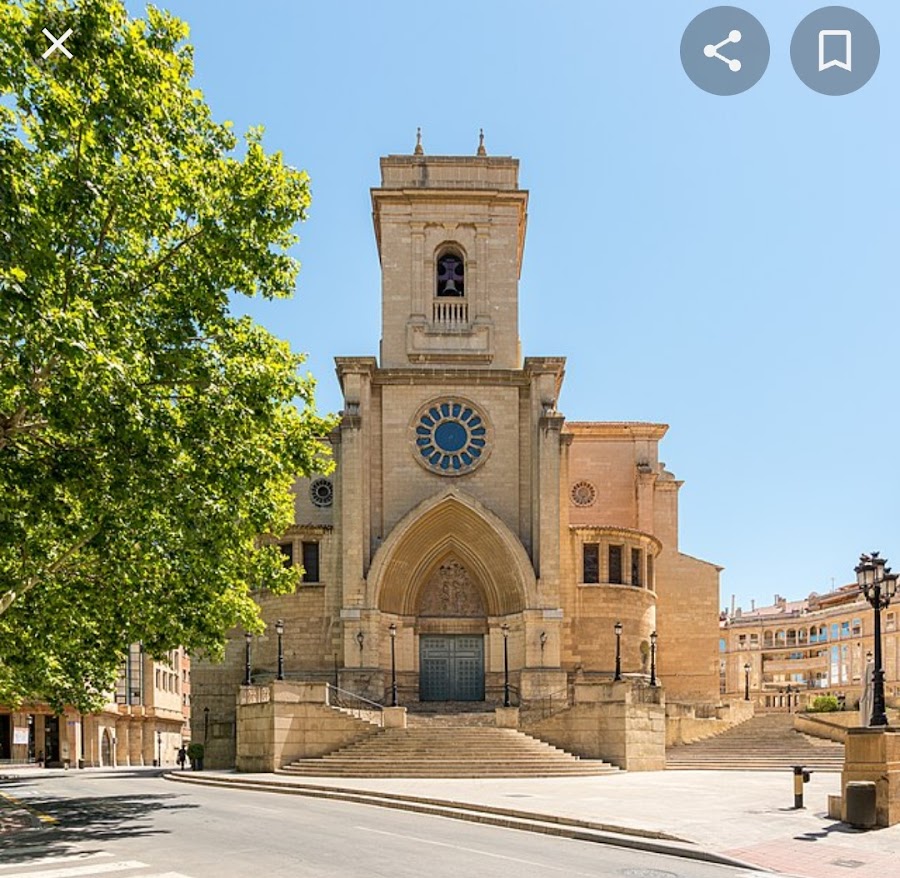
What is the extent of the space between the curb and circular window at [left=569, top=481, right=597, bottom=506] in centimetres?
2653

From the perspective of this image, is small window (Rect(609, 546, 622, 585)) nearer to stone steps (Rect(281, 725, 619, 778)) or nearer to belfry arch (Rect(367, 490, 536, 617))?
belfry arch (Rect(367, 490, 536, 617))

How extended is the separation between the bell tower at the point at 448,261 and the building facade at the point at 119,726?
19027 mm

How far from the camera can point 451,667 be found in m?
44.8

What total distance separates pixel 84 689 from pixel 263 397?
1612 cm

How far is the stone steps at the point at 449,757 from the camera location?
3117 cm

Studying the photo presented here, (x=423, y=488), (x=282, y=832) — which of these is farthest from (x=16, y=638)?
(x=423, y=488)

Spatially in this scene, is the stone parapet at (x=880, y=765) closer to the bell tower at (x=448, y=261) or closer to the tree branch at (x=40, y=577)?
the tree branch at (x=40, y=577)

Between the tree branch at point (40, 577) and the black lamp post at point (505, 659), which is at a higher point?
the tree branch at point (40, 577)

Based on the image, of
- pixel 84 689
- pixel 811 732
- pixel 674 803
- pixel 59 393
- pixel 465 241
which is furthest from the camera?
pixel 465 241

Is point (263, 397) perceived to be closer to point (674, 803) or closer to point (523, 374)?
point (674, 803)

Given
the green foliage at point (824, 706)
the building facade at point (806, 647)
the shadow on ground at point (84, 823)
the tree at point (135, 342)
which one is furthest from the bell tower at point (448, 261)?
the building facade at point (806, 647)

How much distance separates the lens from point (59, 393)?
15109 mm

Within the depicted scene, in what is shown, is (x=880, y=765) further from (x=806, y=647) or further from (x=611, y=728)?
(x=806, y=647)

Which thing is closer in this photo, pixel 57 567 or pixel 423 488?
pixel 57 567
